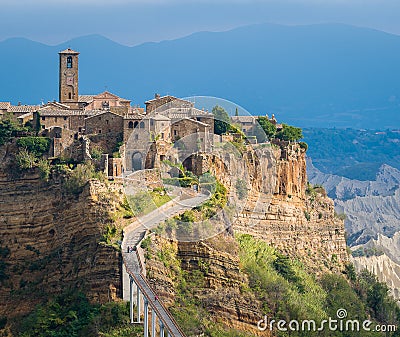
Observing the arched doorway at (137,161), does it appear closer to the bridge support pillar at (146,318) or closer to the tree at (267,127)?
the tree at (267,127)

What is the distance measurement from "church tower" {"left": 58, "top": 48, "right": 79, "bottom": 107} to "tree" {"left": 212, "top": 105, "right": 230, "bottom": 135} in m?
6.70

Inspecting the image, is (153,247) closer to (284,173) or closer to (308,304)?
(308,304)

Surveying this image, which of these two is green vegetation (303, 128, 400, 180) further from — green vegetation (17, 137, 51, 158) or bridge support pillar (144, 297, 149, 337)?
bridge support pillar (144, 297, 149, 337)

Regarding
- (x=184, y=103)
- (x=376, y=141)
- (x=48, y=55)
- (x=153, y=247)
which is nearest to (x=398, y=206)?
(x=48, y=55)

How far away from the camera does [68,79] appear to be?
2068 inches

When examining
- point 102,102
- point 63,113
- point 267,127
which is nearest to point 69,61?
point 102,102

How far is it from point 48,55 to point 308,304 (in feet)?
390

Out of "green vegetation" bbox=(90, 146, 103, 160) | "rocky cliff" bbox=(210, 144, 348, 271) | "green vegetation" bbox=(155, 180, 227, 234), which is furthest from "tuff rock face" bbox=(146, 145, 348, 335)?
"green vegetation" bbox=(90, 146, 103, 160)

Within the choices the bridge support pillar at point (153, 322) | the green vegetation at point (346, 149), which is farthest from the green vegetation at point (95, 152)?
the green vegetation at point (346, 149)

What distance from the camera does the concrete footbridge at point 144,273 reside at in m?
35.8

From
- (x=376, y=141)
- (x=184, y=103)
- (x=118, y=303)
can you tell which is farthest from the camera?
(x=376, y=141)

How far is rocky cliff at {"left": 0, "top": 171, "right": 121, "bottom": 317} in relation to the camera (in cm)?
4028

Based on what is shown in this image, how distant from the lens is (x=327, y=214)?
55156 millimetres

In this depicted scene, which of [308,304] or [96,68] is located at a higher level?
[96,68]
